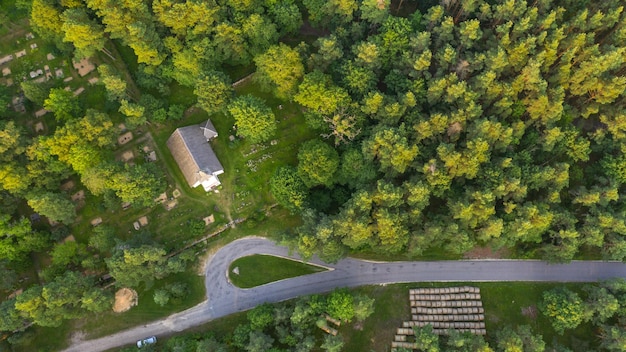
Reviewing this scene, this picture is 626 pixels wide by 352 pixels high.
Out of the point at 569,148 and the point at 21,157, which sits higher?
the point at 21,157

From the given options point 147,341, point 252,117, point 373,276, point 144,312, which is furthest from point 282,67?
point 147,341

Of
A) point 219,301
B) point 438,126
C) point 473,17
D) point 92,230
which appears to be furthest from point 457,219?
→ point 92,230

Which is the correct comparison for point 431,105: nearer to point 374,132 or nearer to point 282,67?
point 374,132

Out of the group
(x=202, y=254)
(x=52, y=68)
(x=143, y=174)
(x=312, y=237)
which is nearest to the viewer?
(x=312, y=237)

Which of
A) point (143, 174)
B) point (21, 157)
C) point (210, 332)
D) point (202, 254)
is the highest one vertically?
point (21, 157)

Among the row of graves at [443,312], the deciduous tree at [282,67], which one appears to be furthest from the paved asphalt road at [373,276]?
the deciduous tree at [282,67]

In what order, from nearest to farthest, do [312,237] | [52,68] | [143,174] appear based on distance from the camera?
[312,237]
[143,174]
[52,68]

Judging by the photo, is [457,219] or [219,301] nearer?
[457,219]

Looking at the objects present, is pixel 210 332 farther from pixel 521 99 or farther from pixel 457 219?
pixel 521 99

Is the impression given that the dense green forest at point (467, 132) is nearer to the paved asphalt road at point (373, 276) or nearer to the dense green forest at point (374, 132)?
the dense green forest at point (374, 132)
